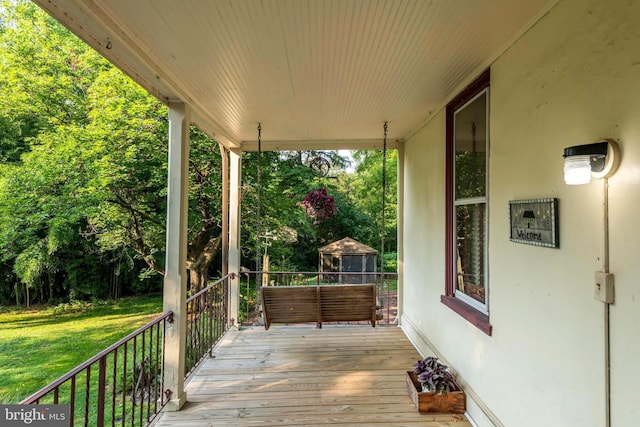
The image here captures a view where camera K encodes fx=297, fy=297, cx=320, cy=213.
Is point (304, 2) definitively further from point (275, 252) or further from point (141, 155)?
point (275, 252)

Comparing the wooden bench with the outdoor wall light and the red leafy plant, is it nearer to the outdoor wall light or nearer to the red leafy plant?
the red leafy plant

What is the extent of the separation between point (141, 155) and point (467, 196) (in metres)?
5.85

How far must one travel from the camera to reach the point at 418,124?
3.52 meters

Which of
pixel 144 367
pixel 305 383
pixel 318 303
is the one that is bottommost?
pixel 305 383

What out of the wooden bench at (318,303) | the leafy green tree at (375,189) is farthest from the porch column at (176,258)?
the leafy green tree at (375,189)

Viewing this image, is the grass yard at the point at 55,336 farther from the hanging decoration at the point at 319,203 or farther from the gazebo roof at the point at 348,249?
the hanging decoration at the point at 319,203

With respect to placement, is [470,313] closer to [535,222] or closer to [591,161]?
[535,222]

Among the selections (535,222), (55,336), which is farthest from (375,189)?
(55,336)

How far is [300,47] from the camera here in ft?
6.10

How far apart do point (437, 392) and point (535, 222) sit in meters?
1.52

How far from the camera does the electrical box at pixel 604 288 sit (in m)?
1.12

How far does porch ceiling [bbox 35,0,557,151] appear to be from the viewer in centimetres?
150

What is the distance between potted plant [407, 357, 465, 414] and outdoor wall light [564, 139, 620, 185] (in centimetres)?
180

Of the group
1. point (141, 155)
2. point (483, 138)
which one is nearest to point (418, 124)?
point (483, 138)
